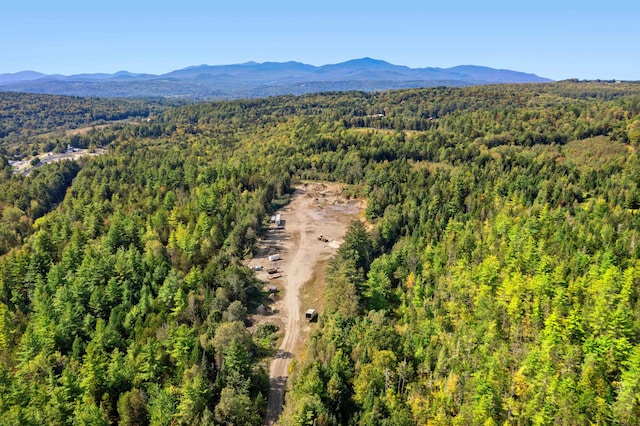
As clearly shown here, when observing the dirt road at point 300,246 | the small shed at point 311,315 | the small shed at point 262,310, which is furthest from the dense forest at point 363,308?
the small shed at point 311,315

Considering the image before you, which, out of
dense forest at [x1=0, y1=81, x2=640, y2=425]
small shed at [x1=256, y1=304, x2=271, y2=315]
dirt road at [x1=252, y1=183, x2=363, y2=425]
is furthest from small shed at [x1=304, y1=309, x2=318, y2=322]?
small shed at [x1=256, y1=304, x2=271, y2=315]

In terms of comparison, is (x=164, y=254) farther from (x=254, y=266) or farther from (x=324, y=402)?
(x=324, y=402)

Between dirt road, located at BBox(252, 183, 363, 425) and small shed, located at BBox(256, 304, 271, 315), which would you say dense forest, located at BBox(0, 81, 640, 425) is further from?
dirt road, located at BBox(252, 183, 363, 425)

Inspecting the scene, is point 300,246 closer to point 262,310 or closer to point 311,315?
point 262,310

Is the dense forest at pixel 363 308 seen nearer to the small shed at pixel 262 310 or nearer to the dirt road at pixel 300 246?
the small shed at pixel 262 310

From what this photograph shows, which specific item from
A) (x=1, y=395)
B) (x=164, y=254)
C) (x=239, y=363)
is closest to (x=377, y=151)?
(x=164, y=254)

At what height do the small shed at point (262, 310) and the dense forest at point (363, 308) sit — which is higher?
the dense forest at point (363, 308)

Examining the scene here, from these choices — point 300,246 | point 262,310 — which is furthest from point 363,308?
point 300,246
